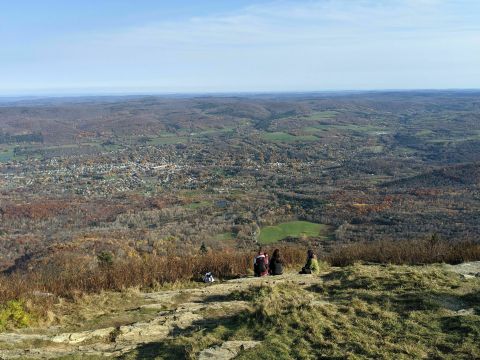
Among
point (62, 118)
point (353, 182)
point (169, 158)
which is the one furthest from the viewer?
point (62, 118)

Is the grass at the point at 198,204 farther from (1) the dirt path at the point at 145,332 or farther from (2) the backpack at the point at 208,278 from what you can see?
(1) the dirt path at the point at 145,332

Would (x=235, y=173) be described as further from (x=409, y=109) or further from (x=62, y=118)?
(x=409, y=109)

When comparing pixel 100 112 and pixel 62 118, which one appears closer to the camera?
pixel 62 118

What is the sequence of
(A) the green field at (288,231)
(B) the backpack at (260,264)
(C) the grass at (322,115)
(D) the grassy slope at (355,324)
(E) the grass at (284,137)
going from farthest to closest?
(C) the grass at (322,115) < (E) the grass at (284,137) < (A) the green field at (288,231) < (B) the backpack at (260,264) < (D) the grassy slope at (355,324)

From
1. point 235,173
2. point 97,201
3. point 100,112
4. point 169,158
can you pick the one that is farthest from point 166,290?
point 100,112

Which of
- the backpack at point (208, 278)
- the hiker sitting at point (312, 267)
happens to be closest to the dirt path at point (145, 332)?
the hiker sitting at point (312, 267)

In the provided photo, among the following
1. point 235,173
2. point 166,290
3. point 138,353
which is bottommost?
point 235,173

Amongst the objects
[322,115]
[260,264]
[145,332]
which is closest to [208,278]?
[260,264]
